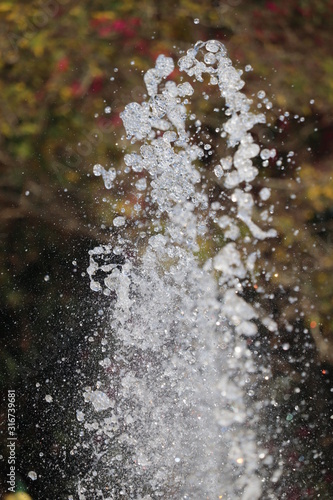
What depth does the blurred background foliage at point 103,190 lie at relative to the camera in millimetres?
972

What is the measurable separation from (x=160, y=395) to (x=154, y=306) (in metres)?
0.16

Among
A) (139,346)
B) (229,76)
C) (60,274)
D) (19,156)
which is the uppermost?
(229,76)

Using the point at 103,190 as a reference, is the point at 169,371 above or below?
below

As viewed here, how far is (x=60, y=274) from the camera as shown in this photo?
996 mm

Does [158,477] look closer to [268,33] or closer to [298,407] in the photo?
[298,407]

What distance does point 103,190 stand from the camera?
101 centimetres

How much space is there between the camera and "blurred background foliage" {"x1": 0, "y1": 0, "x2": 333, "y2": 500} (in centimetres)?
97

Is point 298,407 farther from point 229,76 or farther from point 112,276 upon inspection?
point 229,76

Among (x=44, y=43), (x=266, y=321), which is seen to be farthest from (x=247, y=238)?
(x=44, y=43)

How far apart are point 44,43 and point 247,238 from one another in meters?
0.68

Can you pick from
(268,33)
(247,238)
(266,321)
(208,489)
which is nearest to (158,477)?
(208,489)

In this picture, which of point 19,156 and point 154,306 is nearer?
point 154,306

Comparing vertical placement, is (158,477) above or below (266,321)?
below

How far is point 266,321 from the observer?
0.99 metres
